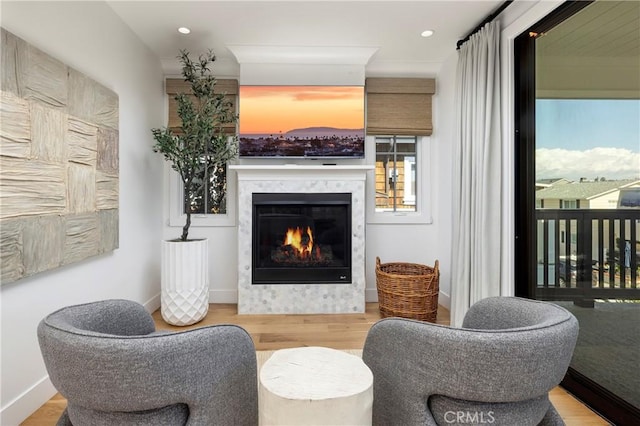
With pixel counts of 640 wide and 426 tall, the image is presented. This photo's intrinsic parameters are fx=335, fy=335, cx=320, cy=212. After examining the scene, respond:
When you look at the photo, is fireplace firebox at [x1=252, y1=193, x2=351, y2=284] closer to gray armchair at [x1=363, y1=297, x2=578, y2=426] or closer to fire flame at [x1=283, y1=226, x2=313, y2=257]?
fire flame at [x1=283, y1=226, x2=313, y2=257]

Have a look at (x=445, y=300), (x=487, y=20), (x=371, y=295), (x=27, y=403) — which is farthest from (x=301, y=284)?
(x=487, y=20)

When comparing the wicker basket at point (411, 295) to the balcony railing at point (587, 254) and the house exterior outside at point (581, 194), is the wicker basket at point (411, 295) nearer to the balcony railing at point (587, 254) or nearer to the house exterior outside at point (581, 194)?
the balcony railing at point (587, 254)

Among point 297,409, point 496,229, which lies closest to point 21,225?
point 297,409

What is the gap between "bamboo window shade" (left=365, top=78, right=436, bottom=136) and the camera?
11.4 feet

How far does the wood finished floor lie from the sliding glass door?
34cm

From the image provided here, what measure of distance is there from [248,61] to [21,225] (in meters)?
2.28

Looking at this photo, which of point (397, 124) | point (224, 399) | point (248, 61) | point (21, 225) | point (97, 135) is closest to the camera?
point (224, 399)

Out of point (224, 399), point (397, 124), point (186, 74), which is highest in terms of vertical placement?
point (186, 74)

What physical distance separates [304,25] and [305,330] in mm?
2510

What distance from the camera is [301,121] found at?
327cm

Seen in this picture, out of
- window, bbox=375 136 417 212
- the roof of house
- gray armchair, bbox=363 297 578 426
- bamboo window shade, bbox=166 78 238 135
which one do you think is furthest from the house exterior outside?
bamboo window shade, bbox=166 78 238 135

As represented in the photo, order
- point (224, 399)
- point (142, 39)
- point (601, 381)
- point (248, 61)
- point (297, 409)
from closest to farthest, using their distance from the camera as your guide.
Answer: point (297, 409), point (224, 399), point (601, 381), point (142, 39), point (248, 61)

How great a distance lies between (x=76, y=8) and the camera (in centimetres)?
213

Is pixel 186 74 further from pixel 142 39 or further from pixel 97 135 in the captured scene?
pixel 97 135
